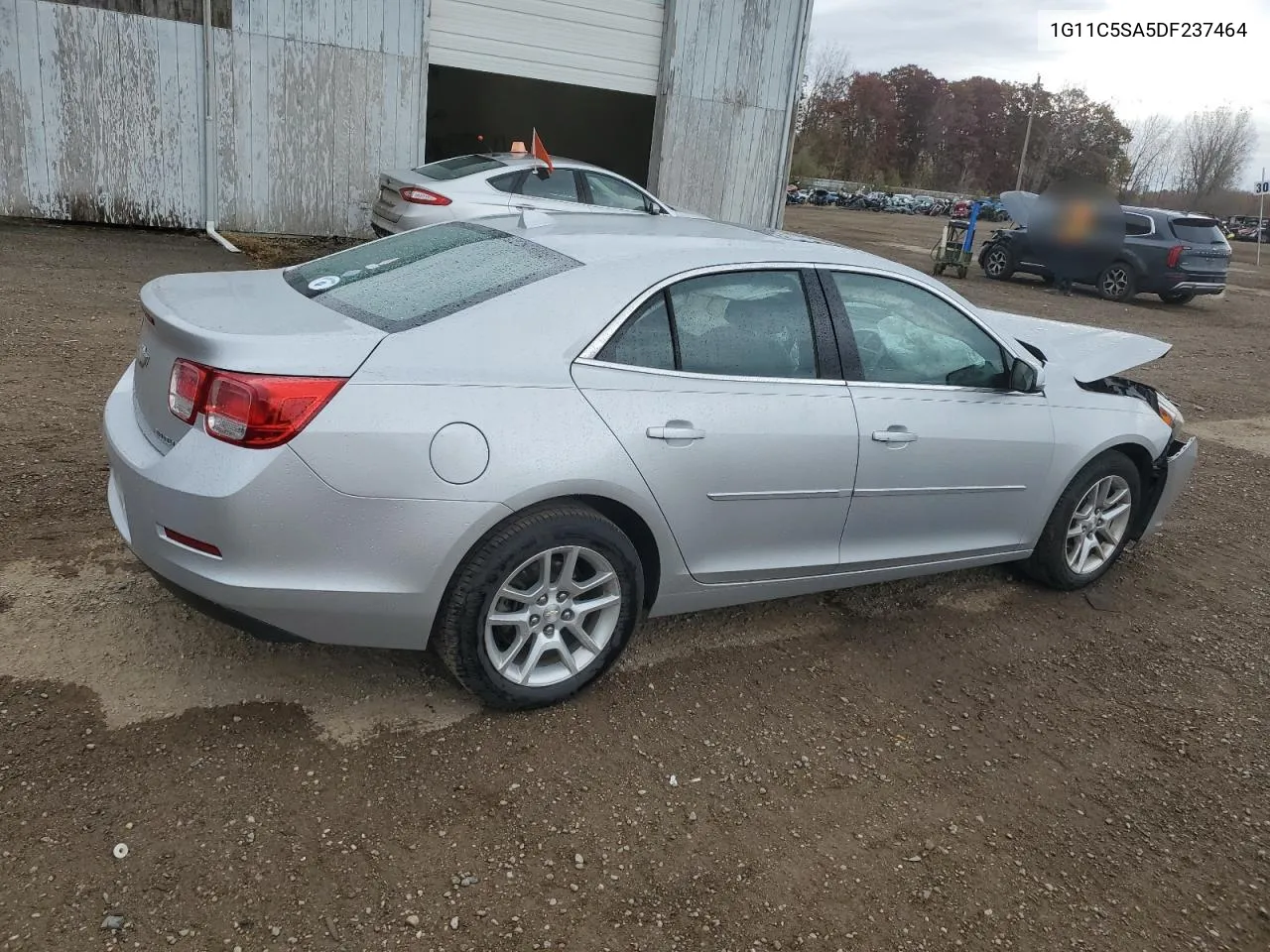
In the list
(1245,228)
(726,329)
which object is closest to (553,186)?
(726,329)

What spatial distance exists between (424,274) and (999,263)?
17232 mm

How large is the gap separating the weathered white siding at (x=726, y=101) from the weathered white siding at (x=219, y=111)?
3.53 m

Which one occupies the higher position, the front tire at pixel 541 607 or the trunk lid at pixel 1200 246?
the trunk lid at pixel 1200 246

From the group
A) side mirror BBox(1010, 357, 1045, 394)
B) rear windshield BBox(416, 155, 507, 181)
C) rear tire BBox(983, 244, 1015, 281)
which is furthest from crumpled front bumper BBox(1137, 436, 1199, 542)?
rear tire BBox(983, 244, 1015, 281)

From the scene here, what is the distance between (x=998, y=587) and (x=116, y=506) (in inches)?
145

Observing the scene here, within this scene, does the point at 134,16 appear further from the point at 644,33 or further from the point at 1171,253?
the point at 1171,253

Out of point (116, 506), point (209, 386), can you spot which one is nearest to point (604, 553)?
point (209, 386)

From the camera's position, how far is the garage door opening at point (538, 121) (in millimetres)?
20219

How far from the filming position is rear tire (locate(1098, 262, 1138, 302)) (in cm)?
1714

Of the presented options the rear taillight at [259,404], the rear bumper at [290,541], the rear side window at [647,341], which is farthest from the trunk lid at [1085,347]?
the rear taillight at [259,404]

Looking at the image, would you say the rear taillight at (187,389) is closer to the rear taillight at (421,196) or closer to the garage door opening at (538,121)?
the rear taillight at (421,196)

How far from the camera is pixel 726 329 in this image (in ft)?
11.4

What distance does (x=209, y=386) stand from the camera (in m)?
2.75

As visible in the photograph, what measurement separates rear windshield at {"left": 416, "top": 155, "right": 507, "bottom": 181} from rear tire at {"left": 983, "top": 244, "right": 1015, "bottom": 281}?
1127 centimetres
